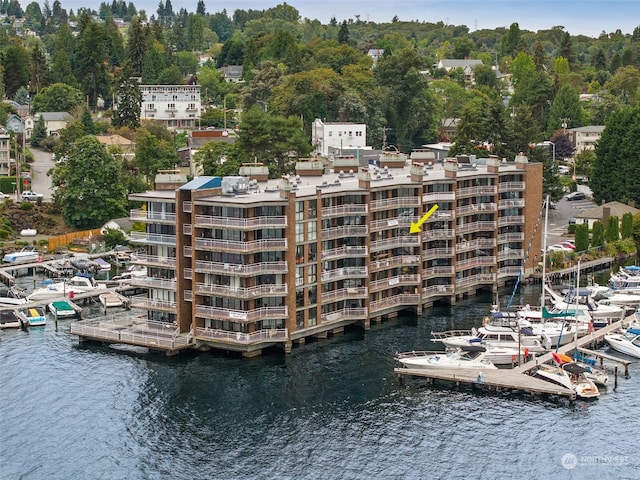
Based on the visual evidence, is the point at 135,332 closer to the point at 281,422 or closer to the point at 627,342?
the point at 281,422

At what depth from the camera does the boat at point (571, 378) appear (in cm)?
7606

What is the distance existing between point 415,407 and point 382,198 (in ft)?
93.1

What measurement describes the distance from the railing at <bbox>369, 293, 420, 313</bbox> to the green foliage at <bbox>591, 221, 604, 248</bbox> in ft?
117

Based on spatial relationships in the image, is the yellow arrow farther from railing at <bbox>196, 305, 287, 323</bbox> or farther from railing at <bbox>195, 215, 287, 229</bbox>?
railing at <bbox>196, 305, 287, 323</bbox>

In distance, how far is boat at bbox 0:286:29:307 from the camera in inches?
3994

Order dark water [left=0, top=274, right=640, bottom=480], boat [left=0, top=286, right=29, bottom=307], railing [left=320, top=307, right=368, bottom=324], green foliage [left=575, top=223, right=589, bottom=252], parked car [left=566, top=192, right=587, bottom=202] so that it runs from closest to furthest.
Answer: dark water [left=0, top=274, right=640, bottom=480] < railing [left=320, top=307, right=368, bottom=324] < boat [left=0, top=286, right=29, bottom=307] < green foliage [left=575, top=223, right=589, bottom=252] < parked car [left=566, top=192, right=587, bottom=202]

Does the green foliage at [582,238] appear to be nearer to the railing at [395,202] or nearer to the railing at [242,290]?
the railing at [395,202]

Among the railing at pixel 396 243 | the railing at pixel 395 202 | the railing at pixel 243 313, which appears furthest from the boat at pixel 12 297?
the railing at pixel 395 202

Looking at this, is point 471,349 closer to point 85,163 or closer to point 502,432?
point 502,432

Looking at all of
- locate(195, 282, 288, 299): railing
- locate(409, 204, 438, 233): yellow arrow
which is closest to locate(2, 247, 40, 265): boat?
locate(195, 282, 288, 299): railing

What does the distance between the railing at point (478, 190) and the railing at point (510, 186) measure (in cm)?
205

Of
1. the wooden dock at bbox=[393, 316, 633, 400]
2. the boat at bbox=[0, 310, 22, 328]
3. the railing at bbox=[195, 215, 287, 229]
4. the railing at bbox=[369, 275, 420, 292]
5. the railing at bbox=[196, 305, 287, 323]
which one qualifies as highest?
the railing at bbox=[195, 215, 287, 229]

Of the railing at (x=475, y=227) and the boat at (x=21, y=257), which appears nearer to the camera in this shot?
the railing at (x=475, y=227)

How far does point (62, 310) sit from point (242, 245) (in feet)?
77.9
